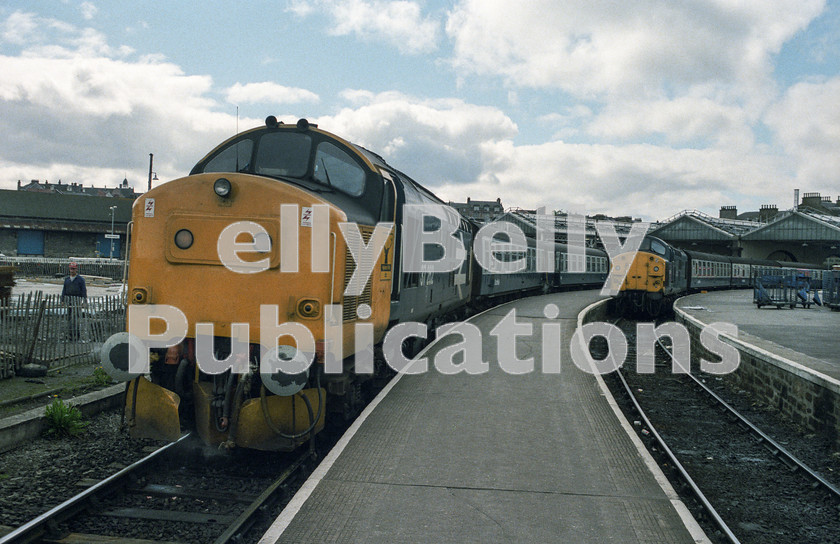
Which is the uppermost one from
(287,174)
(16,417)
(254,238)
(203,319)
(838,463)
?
(287,174)

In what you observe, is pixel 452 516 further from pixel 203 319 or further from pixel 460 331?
pixel 460 331

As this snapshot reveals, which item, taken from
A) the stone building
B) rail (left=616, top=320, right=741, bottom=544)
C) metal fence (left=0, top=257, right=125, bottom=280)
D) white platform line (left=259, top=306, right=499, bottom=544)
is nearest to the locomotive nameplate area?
white platform line (left=259, top=306, right=499, bottom=544)

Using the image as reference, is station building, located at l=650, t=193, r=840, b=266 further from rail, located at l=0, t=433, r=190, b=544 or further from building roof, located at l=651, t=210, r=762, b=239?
rail, located at l=0, t=433, r=190, b=544

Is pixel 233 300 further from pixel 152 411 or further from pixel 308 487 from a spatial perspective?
pixel 308 487

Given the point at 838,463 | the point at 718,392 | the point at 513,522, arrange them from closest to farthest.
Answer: the point at 513,522 < the point at 838,463 < the point at 718,392

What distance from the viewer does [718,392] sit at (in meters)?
13.0

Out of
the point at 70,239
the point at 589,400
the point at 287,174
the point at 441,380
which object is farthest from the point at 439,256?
the point at 70,239

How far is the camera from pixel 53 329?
413 inches

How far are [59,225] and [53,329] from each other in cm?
4678

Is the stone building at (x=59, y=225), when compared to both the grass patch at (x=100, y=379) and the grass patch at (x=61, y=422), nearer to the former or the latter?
the grass patch at (x=100, y=379)

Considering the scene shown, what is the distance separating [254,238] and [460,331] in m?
11.0

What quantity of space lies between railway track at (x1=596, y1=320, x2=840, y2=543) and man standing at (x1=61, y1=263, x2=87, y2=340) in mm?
9421

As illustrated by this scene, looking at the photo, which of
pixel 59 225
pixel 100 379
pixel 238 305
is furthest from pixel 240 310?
pixel 59 225

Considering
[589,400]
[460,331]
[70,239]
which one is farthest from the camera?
[70,239]
